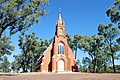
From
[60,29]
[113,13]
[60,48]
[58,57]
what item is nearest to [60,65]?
[58,57]

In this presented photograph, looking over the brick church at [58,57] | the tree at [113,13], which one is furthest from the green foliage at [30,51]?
the tree at [113,13]

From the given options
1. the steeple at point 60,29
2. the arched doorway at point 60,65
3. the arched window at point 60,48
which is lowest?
the arched doorway at point 60,65

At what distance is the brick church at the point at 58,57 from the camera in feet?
161

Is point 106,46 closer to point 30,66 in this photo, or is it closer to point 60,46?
point 60,46

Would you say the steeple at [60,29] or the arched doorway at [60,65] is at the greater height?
the steeple at [60,29]

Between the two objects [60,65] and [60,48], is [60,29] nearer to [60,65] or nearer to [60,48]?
[60,48]

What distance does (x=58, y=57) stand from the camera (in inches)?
1953

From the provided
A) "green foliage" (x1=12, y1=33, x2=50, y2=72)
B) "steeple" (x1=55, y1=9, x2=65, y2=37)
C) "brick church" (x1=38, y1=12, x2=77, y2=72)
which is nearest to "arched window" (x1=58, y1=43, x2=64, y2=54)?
"brick church" (x1=38, y1=12, x2=77, y2=72)

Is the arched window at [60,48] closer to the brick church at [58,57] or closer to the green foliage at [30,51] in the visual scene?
the brick church at [58,57]

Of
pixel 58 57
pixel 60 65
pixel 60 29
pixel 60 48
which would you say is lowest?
pixel 60 65

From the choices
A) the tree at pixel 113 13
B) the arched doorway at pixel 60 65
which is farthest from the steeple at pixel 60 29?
the tree at pixel 113 13

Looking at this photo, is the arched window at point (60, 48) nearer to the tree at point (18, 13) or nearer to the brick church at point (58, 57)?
the brick church at point (58, 57)

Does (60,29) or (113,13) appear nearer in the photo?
(113,13)

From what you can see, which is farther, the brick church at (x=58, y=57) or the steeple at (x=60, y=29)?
the steeple at (x=60, y=29)
